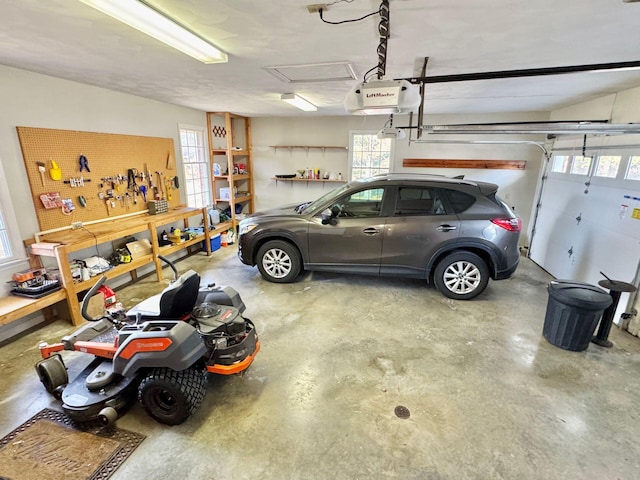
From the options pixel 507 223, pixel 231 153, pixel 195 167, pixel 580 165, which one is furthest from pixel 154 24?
pixel 580 165

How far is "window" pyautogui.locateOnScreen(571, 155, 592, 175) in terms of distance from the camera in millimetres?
4027

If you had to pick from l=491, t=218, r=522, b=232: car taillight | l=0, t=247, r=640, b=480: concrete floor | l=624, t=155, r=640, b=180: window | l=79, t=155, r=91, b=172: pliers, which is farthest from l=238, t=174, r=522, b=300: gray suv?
l=79, t=155, r=91, b=172: pliers

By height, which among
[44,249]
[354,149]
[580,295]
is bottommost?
[580,295]

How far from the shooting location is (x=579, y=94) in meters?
3.92

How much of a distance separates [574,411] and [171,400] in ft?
9.49

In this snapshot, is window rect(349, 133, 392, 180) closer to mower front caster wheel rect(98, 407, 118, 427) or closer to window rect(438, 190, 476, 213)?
window rect(438, 190, 476, 213)

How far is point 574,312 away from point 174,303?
3456 mm

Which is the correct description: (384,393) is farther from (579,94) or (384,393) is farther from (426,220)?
(579,94)

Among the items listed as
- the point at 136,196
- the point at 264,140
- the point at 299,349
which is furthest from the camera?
the point at 264,140

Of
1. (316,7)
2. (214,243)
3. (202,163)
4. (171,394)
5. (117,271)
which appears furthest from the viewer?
(202,163)

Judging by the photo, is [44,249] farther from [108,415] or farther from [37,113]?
[108,415]

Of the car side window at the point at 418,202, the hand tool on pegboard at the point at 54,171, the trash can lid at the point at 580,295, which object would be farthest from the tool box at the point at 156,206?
the trash can lid at the point at 580,295

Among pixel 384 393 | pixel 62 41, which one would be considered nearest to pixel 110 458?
pixel 384 393

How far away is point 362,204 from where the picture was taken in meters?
4.06
